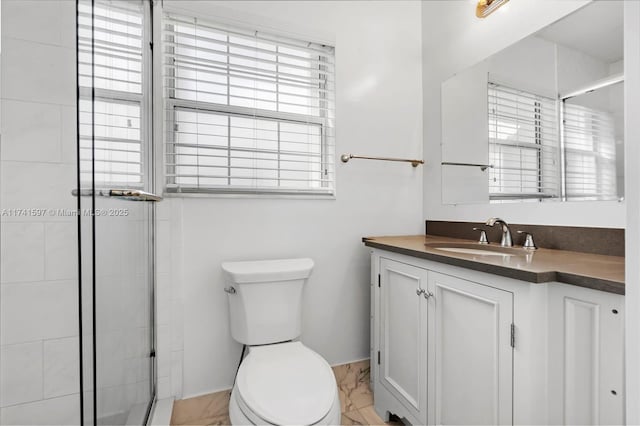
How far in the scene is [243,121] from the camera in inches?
68.2

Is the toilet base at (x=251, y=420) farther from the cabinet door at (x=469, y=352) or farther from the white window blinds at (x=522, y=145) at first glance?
the white window blinds at (x=522, y=145)

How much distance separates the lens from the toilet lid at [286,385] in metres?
1.02

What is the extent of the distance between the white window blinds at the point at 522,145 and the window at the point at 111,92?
161cm

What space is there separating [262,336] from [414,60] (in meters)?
1.86

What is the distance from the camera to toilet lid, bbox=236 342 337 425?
3.35ft

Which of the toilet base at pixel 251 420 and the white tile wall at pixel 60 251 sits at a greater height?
the white tile wall at pixel 60 251

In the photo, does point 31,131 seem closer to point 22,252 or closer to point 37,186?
point 37,186

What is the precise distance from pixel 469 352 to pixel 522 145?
3.22ft

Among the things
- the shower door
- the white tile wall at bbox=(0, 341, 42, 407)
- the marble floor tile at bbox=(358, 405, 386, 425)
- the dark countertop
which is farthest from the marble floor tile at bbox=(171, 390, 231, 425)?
the dark countertop

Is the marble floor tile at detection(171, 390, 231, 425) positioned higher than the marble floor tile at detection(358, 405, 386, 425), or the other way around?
the marble floor tile at detection(171, 390, 231, 425)

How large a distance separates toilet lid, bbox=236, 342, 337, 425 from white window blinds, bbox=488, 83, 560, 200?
118 cm

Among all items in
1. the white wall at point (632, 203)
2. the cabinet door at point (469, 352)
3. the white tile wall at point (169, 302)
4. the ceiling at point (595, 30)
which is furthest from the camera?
the white tile wall at point (169, 302)

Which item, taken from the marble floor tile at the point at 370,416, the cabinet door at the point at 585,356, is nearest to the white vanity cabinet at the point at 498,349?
the cabinet door at the point at 585,356

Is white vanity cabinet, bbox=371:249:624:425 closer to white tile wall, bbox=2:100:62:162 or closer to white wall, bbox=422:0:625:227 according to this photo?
white wall, bbox=422:0:625:227
